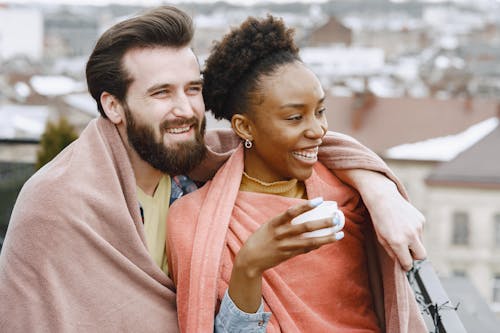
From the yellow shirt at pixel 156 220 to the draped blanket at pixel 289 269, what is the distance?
0.33 ft

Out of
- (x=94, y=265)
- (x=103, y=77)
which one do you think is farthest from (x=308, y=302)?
(x=103, y=77)

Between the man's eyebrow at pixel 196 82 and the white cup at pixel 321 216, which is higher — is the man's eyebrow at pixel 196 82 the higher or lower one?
the higher one

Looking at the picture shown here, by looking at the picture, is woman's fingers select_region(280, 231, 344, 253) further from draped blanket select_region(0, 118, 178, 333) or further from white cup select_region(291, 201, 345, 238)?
draped blanket select_region(0, 118, 178, 333)

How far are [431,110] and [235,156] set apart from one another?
17.3m

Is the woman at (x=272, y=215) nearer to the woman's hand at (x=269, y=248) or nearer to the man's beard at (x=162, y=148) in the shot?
the woman's hand at (x=269, y=248)

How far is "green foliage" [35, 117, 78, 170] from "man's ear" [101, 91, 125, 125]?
256 inches

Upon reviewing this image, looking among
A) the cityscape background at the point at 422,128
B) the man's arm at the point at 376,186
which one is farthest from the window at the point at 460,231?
the man's arm at the point at 376,186

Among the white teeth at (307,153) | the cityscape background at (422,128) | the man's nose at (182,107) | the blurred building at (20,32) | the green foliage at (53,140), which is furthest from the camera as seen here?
the blurred building at (20,32)

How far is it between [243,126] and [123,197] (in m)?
0.35

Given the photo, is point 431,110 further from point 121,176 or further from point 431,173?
point 121,176

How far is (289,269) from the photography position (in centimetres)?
179

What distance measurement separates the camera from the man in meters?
1.74

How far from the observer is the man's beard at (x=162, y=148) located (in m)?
1.99

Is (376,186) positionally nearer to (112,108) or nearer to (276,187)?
(276,187)
